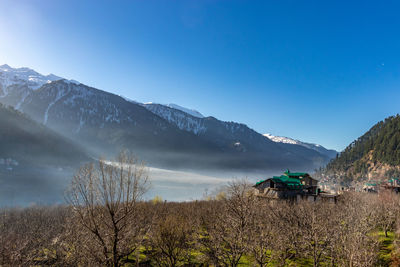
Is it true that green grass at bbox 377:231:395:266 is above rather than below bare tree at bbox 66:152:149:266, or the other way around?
below

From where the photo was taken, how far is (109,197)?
27.6 metres

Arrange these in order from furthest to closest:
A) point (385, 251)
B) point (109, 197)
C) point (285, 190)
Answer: point (285, 190)
point (385, 251)
point (109, 197)

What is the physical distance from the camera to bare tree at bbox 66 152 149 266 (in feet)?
86.3

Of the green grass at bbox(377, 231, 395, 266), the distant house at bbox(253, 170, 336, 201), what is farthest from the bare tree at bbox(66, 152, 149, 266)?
the distant house at bbox(253, 170, 336, 201)

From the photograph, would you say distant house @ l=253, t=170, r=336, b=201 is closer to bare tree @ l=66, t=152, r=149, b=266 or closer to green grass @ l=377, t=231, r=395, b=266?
green grass @ l=377, t=231, r=395, b=266

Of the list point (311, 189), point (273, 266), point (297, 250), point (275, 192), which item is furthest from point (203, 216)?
point (311, 189)

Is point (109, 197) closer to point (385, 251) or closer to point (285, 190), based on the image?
point (385, 251)

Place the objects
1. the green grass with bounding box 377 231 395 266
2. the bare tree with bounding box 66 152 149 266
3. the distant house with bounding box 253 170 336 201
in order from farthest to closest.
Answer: the distant house with bounding box 253 170 336 201 < the green grass with bounding box 377 231 395 266 < the bare tree with bounding box 66 152 149 266

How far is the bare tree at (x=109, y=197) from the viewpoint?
26312 mm

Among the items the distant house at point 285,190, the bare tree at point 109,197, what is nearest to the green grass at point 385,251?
the distant house at point 285,190

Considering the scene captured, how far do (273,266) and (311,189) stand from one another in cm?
7388

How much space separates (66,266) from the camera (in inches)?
1534

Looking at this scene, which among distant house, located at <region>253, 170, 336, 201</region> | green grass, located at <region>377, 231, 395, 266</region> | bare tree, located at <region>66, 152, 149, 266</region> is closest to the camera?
bare tree, located at <region>66, 152, 149, 266</region>

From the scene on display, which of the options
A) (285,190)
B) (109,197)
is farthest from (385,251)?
(109,197)
